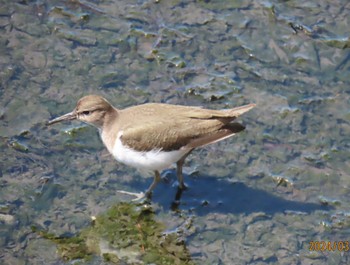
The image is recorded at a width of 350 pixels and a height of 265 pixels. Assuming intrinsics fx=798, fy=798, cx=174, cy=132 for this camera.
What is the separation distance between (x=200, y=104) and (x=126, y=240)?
6.98ft

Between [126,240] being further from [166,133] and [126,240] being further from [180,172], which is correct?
[166,133]

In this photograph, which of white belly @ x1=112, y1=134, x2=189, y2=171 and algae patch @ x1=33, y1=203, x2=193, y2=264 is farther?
white belly @ x1=112, y1=134, x2=189, y2=171

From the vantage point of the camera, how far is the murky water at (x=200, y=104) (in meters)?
8.08

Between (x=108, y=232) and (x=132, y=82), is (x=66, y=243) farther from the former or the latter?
(x=132, y=82)

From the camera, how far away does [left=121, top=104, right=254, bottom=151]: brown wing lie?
7984 mm
